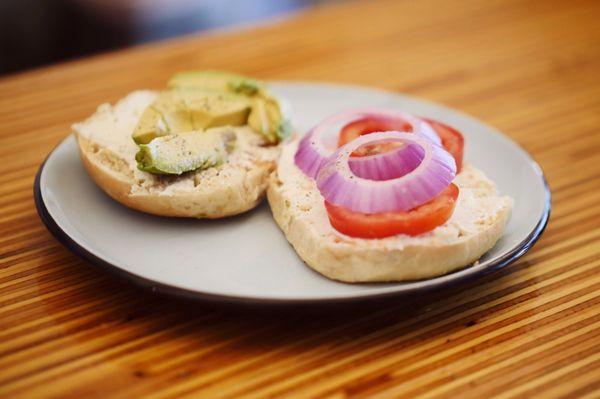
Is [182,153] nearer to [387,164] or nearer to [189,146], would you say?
[189,146]

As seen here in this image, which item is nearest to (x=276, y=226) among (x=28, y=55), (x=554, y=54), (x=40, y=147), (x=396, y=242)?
(x=396, y=242)

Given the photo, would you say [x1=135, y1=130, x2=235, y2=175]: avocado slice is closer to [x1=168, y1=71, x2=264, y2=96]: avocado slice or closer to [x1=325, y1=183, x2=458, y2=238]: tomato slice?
[x1=168, y1=71, x2=264, y2=96]: avocado slice

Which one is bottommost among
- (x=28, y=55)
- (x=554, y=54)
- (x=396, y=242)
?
(x=28, y=55)

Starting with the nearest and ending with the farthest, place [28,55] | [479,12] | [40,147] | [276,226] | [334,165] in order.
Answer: [334,165], [276,226], [40,147], [479,12], [28,55]

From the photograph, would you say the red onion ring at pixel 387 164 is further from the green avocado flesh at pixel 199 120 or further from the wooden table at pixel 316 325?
the green avocado flesh at pixel 199 120

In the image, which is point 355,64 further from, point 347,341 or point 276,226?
point 347,341

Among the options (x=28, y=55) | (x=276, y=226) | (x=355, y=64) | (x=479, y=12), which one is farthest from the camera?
(x=28, y=55)

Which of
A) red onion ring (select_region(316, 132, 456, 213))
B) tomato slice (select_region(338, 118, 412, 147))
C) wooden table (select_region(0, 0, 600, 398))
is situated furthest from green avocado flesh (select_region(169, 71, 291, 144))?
wooden table (select_region(0, 0, 600, 398))

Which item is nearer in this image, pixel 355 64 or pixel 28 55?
pixel 355 64
